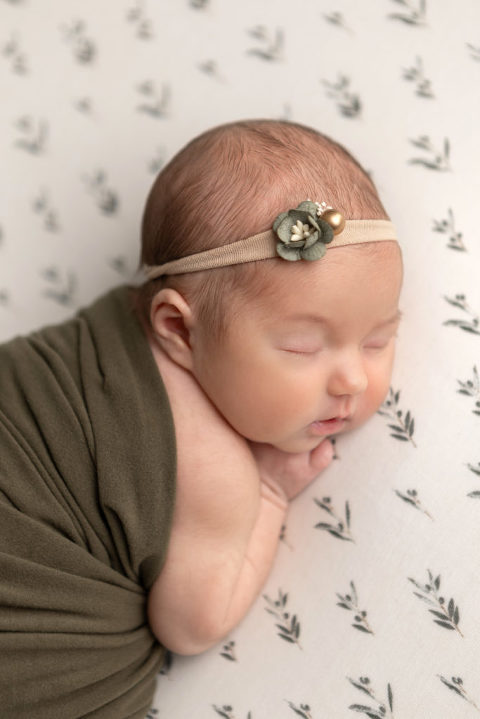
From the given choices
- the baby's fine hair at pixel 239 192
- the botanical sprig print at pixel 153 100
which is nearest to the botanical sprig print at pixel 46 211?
the botanical sprig print at pixel 153 100

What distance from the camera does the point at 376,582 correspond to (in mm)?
1283

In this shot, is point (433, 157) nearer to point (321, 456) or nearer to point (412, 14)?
point (412, 14)

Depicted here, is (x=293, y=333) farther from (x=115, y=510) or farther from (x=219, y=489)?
(x=115, y=510)

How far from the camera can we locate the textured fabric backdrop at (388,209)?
1.25 metres

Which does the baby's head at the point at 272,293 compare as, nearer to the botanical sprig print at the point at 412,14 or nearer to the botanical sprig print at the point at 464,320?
the botanical sprig print at the point at 464,320

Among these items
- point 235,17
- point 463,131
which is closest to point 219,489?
point 463,131

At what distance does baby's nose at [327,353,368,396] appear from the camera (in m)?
1.23

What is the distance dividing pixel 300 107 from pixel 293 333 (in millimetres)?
620

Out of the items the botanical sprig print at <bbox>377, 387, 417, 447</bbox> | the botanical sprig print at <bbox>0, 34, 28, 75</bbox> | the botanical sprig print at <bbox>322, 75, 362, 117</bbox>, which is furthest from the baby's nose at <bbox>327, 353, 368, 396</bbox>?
the botanical sprig print at <bbox>0, 34, 28, 75</bbox>

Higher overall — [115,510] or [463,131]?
[463,131]

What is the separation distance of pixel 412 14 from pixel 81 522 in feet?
3.83

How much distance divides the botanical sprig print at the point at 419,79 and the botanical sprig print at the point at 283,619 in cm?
99

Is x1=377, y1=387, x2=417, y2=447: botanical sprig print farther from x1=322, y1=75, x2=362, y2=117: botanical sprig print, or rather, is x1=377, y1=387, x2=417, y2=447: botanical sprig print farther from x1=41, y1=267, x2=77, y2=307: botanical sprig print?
x1=41, y1=267, x2=77, y2=307: botanical sprig print

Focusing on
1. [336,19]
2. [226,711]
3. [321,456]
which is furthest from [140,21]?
[226,711]
